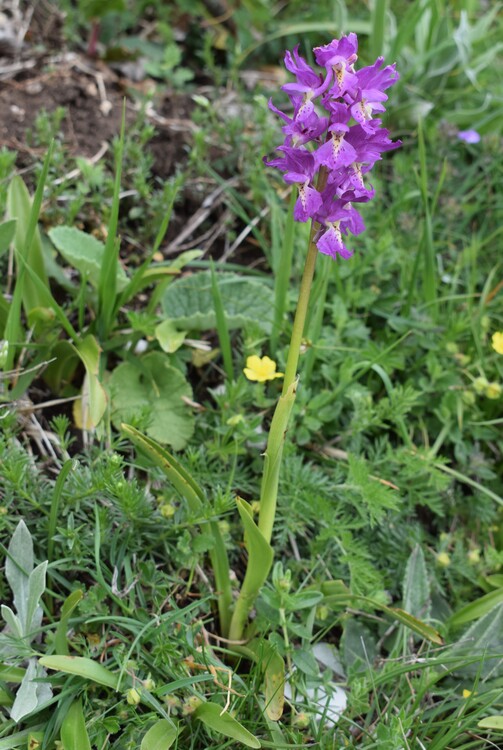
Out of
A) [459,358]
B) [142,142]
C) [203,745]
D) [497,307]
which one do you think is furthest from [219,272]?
[203,745]

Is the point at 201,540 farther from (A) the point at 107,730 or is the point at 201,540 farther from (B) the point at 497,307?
(B) the point at 497,307

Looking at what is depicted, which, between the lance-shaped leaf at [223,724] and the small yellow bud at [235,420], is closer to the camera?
the lance-shaped leaf at [223,724]

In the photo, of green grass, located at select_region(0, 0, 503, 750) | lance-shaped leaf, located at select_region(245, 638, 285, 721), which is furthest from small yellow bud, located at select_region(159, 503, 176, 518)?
lance-shaped leaf, located at select_region(245, 638, 285, 721)

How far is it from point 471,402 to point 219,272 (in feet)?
3.12

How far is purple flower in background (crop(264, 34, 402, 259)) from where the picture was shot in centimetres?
131

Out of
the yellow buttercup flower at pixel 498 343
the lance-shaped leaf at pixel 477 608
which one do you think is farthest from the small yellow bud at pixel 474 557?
the yellow buttercup flower at pixel 498 343

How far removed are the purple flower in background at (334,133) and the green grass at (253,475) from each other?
2.02 feet

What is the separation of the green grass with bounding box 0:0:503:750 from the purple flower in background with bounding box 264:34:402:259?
615 mm

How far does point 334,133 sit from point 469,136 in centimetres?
190

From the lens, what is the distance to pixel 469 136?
3.00 metres

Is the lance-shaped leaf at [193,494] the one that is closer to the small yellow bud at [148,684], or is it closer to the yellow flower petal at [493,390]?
the small yellow bud at [148,684]

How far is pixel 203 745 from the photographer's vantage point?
1668 mm

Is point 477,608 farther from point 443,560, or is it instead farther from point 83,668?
point 83,668

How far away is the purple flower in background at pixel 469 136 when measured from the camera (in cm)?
297
